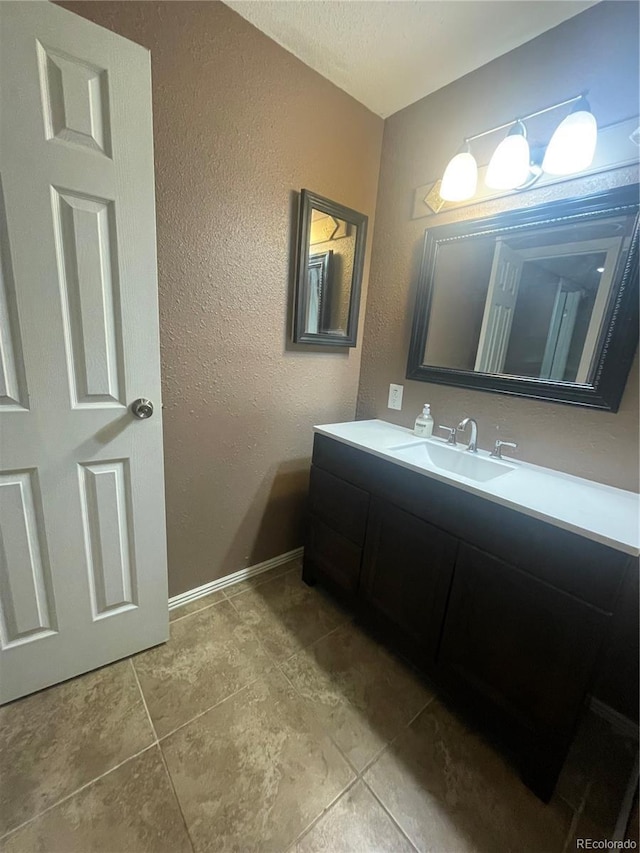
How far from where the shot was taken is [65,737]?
109cm

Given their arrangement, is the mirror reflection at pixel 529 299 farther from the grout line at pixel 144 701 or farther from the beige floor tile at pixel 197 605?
the grout line at pixel 144 701

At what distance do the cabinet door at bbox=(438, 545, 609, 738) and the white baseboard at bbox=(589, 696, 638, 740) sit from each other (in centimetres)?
51

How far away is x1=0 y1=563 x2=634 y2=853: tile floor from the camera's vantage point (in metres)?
0.91

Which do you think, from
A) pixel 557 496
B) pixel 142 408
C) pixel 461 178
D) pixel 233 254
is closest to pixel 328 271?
pixel 233 254

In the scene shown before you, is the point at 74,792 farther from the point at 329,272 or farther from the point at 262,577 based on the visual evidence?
the point at 329,272

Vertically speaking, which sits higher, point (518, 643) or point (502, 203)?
point (502, 203)

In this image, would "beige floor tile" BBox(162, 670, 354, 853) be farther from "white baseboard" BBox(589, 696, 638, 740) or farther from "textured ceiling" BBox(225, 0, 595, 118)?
"textured ceiling" BBox(225, 0, 595, 118)

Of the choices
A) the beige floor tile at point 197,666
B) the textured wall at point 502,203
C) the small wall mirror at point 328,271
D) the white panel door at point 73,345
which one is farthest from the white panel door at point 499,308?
the beige floor tile at point 197,666

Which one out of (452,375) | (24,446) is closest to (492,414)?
(452,375)

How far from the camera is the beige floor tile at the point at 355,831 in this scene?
896mm

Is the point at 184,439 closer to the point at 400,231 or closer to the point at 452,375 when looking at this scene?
the point at 452,375

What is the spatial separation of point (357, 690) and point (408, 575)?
48 centimetres

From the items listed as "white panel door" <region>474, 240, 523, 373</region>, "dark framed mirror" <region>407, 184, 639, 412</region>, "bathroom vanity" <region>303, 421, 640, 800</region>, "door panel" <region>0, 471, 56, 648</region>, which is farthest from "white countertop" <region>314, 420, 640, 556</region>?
"door panel" <region>0, 471, 56, 648</region>

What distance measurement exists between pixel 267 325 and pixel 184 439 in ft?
2.10
